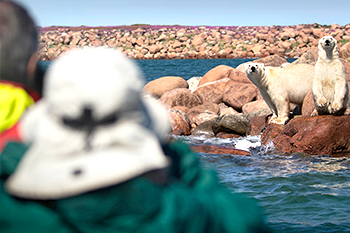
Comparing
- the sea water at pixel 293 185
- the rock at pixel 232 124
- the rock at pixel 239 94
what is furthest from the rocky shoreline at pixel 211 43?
the sea water at pixel 293 185

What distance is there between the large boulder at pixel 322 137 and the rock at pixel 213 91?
6.79 meters

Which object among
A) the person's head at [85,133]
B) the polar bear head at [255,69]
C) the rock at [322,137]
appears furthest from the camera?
the polar bear head at [255,69]

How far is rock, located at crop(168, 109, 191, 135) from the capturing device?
10461 millimetres

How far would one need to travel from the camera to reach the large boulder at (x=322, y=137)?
658 centimetres

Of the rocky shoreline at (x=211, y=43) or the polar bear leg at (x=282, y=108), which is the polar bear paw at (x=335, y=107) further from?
the rocky shoreline at (x=211, y=43)

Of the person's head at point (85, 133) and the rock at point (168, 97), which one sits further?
the rock at point (168, 97)

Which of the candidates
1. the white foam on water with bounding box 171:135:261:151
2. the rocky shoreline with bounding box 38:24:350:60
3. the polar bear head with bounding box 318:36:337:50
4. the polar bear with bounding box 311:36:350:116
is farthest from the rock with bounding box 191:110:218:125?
the rocky shoreline with bounding box 38:24:350:60

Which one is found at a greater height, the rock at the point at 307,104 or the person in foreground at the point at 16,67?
the person in foreground at the point at 16,67

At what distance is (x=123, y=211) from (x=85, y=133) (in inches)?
8.3

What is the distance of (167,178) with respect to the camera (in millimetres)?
944

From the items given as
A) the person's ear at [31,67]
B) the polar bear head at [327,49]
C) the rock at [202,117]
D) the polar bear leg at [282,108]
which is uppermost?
the polar bear head at [327,49]

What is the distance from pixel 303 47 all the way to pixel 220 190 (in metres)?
45.2

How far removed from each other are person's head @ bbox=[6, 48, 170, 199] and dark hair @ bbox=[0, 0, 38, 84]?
0.21 meters

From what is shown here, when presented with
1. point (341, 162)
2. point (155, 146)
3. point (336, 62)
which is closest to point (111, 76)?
point (155, 146)
